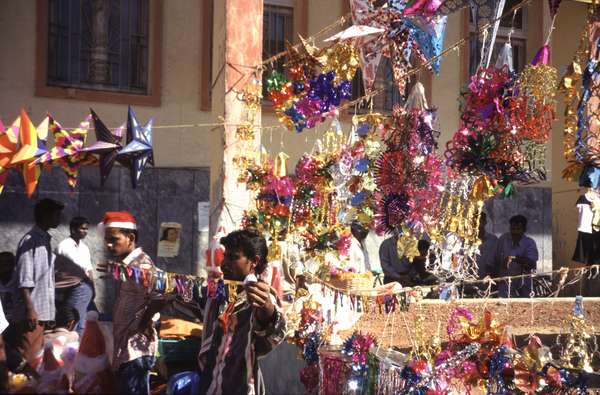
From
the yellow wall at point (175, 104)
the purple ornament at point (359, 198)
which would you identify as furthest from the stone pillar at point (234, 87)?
the yellow wall at point (175, 104)

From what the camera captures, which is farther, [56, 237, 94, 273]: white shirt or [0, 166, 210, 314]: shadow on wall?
[0, 166, 210, 314]: shadow on wall

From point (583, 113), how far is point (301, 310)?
8.30ft

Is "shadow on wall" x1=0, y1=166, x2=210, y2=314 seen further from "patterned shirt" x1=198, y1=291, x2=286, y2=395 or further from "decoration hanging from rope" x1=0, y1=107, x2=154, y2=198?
"patterned shirt" x1=198, y1=291, x2=286, y2=395

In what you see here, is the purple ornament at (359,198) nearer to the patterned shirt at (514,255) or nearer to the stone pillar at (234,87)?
the stone pillar at (234,87)

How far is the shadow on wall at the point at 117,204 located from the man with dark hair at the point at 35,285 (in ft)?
7.16

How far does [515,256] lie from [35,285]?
4.99 metres

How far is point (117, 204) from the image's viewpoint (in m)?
9.73

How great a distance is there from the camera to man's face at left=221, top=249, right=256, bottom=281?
419cm

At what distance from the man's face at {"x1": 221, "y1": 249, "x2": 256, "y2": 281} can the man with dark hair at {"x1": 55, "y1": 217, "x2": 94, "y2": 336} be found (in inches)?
149

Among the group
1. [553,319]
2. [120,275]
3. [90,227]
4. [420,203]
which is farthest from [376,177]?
[90,227]

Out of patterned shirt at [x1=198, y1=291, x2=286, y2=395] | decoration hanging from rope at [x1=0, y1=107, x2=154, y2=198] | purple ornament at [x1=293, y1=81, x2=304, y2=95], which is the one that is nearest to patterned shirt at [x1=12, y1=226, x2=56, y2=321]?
decoration hanging from rope at [x1=0, y1=107, x2=154, y2=198]

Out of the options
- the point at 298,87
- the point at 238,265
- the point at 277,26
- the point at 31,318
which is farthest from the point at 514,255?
the point at 238,265

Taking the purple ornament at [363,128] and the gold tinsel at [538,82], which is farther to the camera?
the purple ornament at [363,128]

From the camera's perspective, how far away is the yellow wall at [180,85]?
9398 mm
